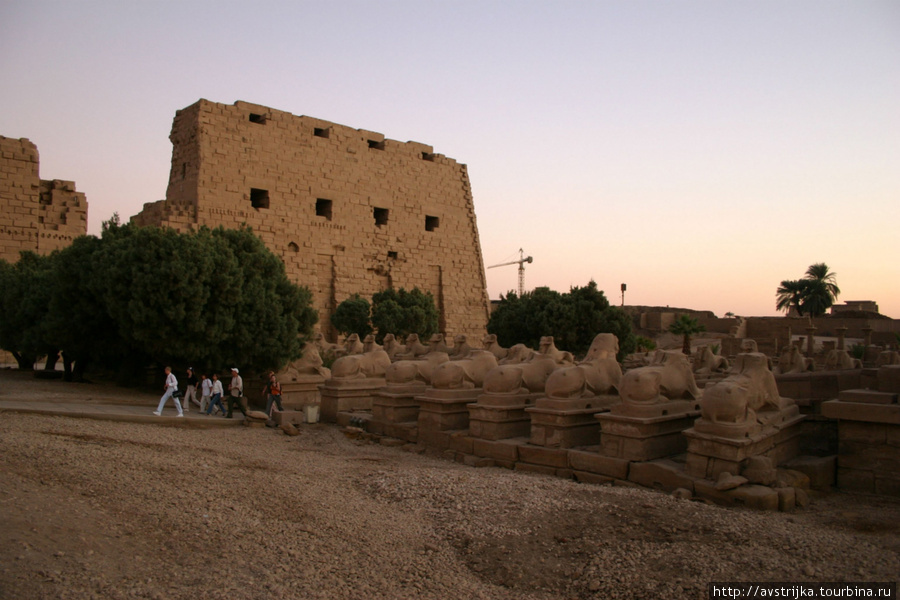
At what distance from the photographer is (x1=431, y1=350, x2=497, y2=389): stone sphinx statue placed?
9.19 m

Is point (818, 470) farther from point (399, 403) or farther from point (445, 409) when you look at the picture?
point (399, 403)

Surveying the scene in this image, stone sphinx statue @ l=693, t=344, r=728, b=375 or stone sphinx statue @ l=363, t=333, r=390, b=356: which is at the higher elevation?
stone sphinx statue @ l=363, t=333, r=390, b=356

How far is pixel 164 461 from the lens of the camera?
645cm

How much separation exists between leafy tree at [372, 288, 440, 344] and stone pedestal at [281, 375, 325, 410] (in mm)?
7515

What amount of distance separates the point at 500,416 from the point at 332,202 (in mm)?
16420

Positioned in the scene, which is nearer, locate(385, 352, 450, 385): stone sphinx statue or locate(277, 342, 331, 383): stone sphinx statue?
locate(385, 352, 450, 385): stone sphinx statue

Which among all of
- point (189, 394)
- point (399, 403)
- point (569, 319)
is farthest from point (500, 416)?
point (569, 319)

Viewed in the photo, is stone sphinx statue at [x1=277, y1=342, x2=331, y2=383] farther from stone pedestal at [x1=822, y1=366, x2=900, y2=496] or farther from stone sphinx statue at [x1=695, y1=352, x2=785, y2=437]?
stone pedestal at [x1=822, y1=366, x2=900, y2=496]

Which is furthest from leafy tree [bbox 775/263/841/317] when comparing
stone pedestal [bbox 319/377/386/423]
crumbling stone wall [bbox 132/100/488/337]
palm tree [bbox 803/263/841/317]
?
stone pedestal [bbox 319/377/386/423]

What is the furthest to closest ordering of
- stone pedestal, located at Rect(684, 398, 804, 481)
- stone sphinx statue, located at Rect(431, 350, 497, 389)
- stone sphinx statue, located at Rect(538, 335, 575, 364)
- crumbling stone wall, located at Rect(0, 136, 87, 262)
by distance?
crumbling stone wall, located at Rect(0, 136, 87, 262), stone sphinx statue, located at Rect(431, 350, 497, 389), stone sphinx statue, located at Rect(538, 335, 575, 364), stone pedestal, located at Rect(684, 398, 804, 481)

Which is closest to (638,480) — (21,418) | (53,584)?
(53,584)

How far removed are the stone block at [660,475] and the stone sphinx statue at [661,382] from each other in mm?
668

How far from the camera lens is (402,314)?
20406 millimetres

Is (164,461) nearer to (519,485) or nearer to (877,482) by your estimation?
(519,485)
